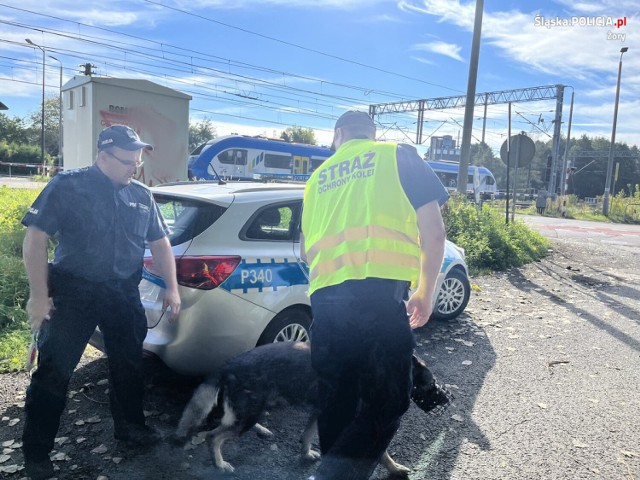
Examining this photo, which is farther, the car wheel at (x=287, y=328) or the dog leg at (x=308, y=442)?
the car wheel at (x=287, y=328)

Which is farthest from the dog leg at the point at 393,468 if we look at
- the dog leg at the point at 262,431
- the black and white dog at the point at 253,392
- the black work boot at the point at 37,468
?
the black work boot at the point at 37,468

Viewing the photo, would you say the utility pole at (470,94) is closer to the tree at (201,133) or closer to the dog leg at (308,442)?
the dog leg at (308,442)

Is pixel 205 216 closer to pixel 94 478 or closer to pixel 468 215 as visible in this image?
pixel 94 478

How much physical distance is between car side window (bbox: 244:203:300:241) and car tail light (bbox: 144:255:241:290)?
1.15 feet

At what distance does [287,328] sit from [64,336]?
161 cm

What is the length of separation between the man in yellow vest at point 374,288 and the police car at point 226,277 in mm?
1412

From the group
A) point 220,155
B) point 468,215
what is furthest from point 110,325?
point 220,155

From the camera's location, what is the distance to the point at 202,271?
11.0 feet

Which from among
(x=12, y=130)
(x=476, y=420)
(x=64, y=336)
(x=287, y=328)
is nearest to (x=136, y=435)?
(x=64, y=336)

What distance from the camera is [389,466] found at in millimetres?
2918

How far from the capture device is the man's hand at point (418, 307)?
211 centimetres

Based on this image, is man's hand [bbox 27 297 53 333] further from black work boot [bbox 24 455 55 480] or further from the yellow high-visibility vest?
the yellow high-visibility vest

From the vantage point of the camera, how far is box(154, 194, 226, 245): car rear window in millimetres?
3494

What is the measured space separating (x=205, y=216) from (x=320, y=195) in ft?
4.94
